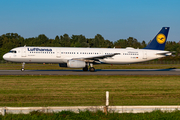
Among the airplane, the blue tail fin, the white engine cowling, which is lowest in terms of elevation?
the white engine cowling

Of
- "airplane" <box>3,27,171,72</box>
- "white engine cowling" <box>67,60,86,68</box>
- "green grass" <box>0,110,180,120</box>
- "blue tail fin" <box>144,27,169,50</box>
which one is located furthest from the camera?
"blue tail fin" <box>144,27,169,50</box>

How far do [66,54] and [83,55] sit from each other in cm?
270

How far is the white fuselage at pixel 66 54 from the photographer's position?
106 ft

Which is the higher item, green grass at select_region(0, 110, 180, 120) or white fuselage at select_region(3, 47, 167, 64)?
white fuselage at select_region(3, 47, 167, 64)

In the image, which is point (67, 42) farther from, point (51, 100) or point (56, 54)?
point (51, 100)

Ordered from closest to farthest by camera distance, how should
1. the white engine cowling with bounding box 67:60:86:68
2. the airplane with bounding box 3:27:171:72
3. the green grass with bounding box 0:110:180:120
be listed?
the green grass with bounding box 0:110:180:120 < the white engine cowling with bounding box 67:60:86:68 < the airplane with bounding box 3:27:171:72

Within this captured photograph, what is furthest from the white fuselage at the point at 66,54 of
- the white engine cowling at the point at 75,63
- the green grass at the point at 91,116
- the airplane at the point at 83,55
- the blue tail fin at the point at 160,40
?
the green grass at the point at 91,116

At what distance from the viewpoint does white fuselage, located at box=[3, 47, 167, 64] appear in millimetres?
32344

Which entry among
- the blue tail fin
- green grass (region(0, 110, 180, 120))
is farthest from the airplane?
green grass (region(0, 110, 180, 120))

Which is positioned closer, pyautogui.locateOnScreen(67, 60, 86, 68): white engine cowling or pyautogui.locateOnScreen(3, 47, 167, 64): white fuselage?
pyautogui.locateOnScreen(67, 60, 86, 68): white engine cowling

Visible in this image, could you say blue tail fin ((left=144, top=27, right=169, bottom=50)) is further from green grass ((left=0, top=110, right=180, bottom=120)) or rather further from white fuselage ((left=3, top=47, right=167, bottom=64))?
green grass ((left=0, top=110, right=180, bottom=120))

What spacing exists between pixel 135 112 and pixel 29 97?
669cm

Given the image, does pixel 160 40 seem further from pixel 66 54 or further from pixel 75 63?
pixel 66 54

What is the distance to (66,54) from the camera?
33562 millimetres
